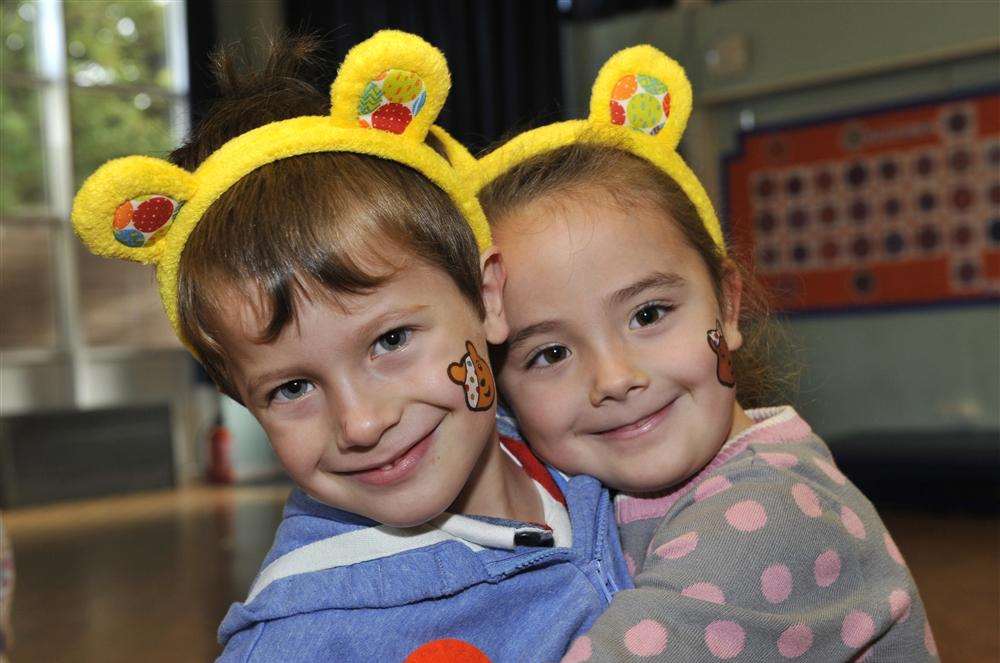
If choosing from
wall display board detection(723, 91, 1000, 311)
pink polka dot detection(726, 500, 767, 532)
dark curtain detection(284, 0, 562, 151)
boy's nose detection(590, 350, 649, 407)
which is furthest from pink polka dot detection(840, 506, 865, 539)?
dark curtain detection(284, 0, 562, 151)

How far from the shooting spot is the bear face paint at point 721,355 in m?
1.21

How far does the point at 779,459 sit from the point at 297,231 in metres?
0.52

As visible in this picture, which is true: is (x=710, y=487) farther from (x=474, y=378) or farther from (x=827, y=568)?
(x=474, y=378)

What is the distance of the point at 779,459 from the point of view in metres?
1.12

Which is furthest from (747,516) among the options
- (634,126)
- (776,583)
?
(634,126)

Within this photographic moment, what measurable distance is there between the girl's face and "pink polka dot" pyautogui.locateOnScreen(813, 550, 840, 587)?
183mm

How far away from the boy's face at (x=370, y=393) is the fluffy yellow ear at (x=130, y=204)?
0.12m

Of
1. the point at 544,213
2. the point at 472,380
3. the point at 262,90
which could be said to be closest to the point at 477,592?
the point at 472,380

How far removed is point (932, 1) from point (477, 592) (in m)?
4.78

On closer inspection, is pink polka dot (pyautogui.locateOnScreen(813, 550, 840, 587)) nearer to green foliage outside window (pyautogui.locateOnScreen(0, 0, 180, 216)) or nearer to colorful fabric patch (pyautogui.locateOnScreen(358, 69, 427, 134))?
colorful fabric patch (pyautogui.locateOnScreen(358, 69, 427, 134))

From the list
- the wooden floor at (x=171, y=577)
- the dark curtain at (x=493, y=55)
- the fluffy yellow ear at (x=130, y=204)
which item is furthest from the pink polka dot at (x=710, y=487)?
the dark curtain at (x=493, y=55)

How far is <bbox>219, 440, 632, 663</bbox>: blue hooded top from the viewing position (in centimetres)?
103

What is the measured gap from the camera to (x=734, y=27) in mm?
5867

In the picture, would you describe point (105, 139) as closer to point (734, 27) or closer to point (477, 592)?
point (734, 27)
